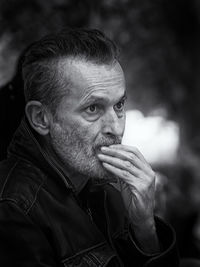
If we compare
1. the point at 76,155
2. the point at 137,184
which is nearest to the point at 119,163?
the point at 137,184

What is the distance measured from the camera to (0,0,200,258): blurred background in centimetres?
449

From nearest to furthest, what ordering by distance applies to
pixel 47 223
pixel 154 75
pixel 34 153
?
pixel 47 223
pixel 34 153
pixel 154 75

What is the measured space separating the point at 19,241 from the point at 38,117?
2.60 feet

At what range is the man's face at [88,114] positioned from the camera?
2.86m

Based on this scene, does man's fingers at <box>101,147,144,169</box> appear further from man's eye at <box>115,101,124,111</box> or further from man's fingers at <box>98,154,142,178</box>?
man's eye at <box>115,101,124,111</box>

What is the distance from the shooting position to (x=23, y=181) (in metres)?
2.71

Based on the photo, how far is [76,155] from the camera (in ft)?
9.66

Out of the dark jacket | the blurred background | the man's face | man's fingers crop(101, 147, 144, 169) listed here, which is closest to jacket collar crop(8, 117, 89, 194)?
the dark jacket

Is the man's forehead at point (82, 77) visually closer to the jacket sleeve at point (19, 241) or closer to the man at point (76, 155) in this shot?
the man at point (76, 155)

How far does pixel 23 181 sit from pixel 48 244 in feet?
1.19

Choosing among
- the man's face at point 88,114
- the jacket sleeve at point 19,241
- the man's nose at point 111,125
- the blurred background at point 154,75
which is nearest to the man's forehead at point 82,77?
the man's face at point 88,114

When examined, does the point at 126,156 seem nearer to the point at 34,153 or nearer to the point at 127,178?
the point at 127,178

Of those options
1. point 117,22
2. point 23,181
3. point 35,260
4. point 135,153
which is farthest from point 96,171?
point 117,22

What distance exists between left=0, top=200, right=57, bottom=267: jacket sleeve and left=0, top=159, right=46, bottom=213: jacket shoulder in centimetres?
7
